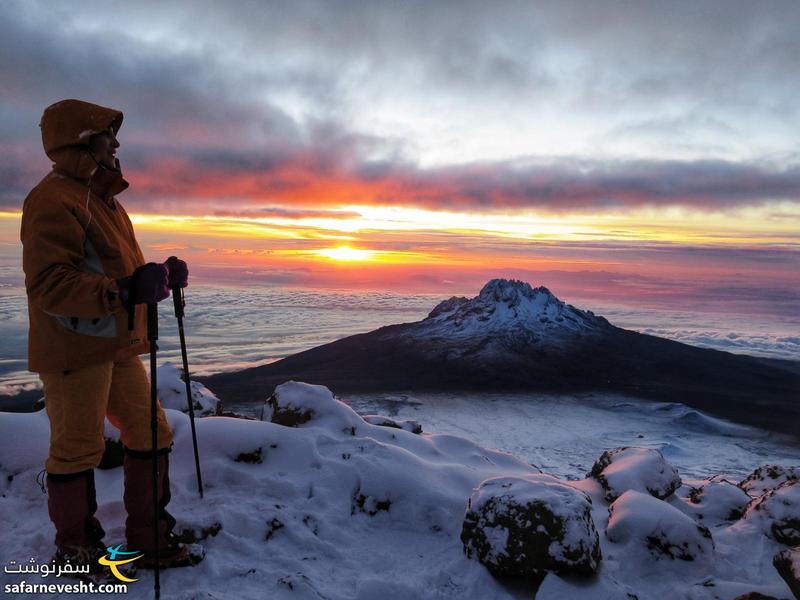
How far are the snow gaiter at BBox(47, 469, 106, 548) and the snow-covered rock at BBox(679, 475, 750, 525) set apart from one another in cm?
614

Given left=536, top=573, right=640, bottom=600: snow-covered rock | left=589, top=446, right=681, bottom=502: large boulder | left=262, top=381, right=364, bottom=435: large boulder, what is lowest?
left=589, top=446, right=681, bottom=502: large boulder

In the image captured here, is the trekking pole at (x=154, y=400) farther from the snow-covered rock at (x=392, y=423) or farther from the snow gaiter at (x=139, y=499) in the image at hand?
the snow-covered rock at (x=392, y=423)

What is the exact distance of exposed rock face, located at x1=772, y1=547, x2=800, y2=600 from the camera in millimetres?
3554

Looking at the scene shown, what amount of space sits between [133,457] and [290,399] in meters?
2.99

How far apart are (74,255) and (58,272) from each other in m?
0.17

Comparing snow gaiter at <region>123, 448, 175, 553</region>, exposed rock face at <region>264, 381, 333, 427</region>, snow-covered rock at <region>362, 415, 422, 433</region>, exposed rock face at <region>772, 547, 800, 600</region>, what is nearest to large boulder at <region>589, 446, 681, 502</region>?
exposed rock face at <region>772, 547, 800, 600</region>

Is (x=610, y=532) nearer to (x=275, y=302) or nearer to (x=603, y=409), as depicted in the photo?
(x=603, y=409)

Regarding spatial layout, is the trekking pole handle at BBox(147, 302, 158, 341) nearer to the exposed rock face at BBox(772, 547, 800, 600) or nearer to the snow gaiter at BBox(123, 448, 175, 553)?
the snow gaiter at BBox(123, 448, 175, 553)

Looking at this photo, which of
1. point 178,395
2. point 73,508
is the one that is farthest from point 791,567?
point 178,395

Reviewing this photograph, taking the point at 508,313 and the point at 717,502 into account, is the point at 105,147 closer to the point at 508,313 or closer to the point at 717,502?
the point at 717,502

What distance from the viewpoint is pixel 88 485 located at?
302cm

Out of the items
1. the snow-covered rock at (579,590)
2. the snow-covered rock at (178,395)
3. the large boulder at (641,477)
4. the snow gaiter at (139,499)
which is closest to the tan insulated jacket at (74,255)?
the snow gaiter at (139,499)

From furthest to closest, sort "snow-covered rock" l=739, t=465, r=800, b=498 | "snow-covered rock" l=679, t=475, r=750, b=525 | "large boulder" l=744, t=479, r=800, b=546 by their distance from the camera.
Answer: "snow-covered rock" l=739, t=465, r=800, b=498
"snow-covered rock" l=679, t=475, r=750, b=525
"large boulder" l=744, t=479, r=800, b=546

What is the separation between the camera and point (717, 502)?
5848 mm
